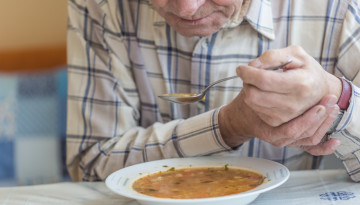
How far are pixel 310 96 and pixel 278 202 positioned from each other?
27 centimetres

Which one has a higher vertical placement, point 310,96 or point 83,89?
point 310,96

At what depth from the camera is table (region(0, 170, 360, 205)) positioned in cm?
121

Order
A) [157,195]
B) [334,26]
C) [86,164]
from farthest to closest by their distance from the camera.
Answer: [86,164]
[334,26]
[157,195]

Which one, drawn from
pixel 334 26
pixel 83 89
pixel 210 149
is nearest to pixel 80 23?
pixel 83 89

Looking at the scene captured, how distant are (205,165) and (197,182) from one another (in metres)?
0.14

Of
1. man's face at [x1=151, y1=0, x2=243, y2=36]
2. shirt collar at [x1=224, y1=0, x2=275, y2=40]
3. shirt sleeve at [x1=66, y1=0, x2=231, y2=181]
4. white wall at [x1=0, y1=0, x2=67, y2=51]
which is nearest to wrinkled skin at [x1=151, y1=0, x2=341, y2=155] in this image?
man's face at [x1=151, y1=0, x2=243, y2=36]

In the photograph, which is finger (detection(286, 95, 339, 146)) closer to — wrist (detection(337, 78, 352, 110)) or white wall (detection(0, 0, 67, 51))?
wrist (detection(337, 78, 352, 110))

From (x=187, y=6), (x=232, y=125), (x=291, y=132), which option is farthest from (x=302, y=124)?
(x=187, y=6)

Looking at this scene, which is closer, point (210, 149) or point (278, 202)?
point (278, 202)

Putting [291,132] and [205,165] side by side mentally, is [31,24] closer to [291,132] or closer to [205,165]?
[205,165]

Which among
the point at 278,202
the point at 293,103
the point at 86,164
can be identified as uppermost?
the point at 293,103

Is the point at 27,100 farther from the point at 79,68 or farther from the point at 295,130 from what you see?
the point at 295,130

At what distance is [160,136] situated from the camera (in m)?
1.57

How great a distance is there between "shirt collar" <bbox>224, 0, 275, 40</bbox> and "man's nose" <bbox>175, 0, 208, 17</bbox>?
227 mm
